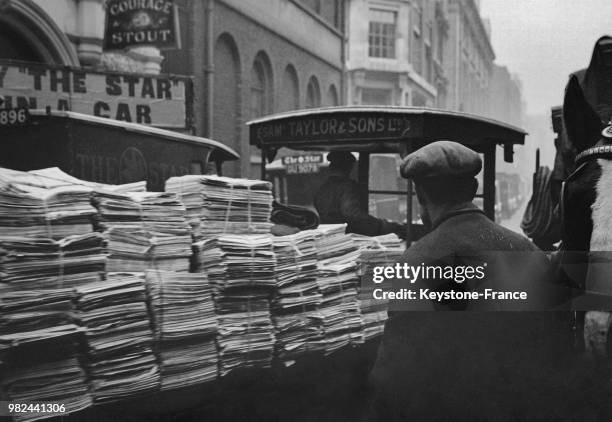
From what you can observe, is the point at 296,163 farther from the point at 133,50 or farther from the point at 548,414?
the point at 548,414

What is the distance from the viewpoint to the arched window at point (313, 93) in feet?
78.7

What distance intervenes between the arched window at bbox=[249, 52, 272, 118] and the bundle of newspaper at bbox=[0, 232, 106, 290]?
16.8 m

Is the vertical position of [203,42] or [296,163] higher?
[203,42]

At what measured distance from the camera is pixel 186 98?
36.2ft

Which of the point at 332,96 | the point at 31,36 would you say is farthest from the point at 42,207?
the point at 332,96

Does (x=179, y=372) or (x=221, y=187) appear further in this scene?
(x=221, y=187)

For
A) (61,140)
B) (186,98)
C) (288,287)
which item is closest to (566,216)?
(288,287)

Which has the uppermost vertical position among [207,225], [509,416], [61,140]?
[61,140]


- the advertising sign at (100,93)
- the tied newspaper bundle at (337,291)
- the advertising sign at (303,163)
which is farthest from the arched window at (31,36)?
the tied newspaper bundle at (337,291)

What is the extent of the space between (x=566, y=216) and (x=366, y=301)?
4.85 feet

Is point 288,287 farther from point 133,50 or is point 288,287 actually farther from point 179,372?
point 133,50

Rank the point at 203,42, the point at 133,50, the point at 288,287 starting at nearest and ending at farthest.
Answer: the point at 288,287 < the point at 133,50 < the point at 203,42

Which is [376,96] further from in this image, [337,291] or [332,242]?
[337,291]

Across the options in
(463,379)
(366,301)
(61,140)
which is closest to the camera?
(463,379)
